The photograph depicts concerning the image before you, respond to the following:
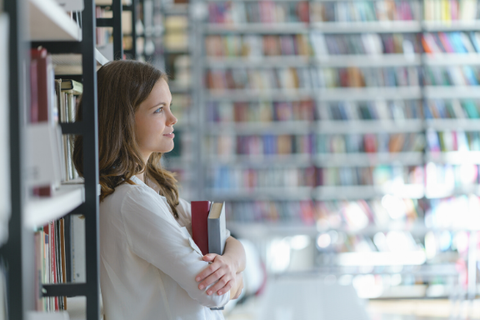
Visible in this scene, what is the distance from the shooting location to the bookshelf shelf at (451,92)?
4.22 m

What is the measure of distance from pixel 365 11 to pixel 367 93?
2.40 feet

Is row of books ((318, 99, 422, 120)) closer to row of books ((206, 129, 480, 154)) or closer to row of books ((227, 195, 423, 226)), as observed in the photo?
row of books ((206, 129, 480, 154))

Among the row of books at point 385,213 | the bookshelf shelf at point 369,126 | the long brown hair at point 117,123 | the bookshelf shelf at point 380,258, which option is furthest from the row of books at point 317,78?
the long brown hair at point 117,123

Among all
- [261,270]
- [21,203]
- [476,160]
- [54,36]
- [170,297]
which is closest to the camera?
[21,203]

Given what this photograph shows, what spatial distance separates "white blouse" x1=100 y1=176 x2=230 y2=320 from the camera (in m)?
1.12

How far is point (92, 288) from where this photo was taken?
3.24 feet

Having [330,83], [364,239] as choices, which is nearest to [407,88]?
[330,83]

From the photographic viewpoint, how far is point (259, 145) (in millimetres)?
4410

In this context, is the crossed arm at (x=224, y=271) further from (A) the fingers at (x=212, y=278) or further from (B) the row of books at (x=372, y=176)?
(B) the row of books at (x=372, y=176)

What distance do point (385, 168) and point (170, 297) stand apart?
11.5 feet

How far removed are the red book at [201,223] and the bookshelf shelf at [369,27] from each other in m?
3.37

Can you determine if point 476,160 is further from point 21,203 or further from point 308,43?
point 21,203

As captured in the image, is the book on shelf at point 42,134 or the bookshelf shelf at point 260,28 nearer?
the book on shelf at point 42,134

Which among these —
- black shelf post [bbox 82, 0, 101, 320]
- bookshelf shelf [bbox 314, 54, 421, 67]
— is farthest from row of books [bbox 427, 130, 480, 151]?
black shelf post [bbox 82, 0, 101, 320]
